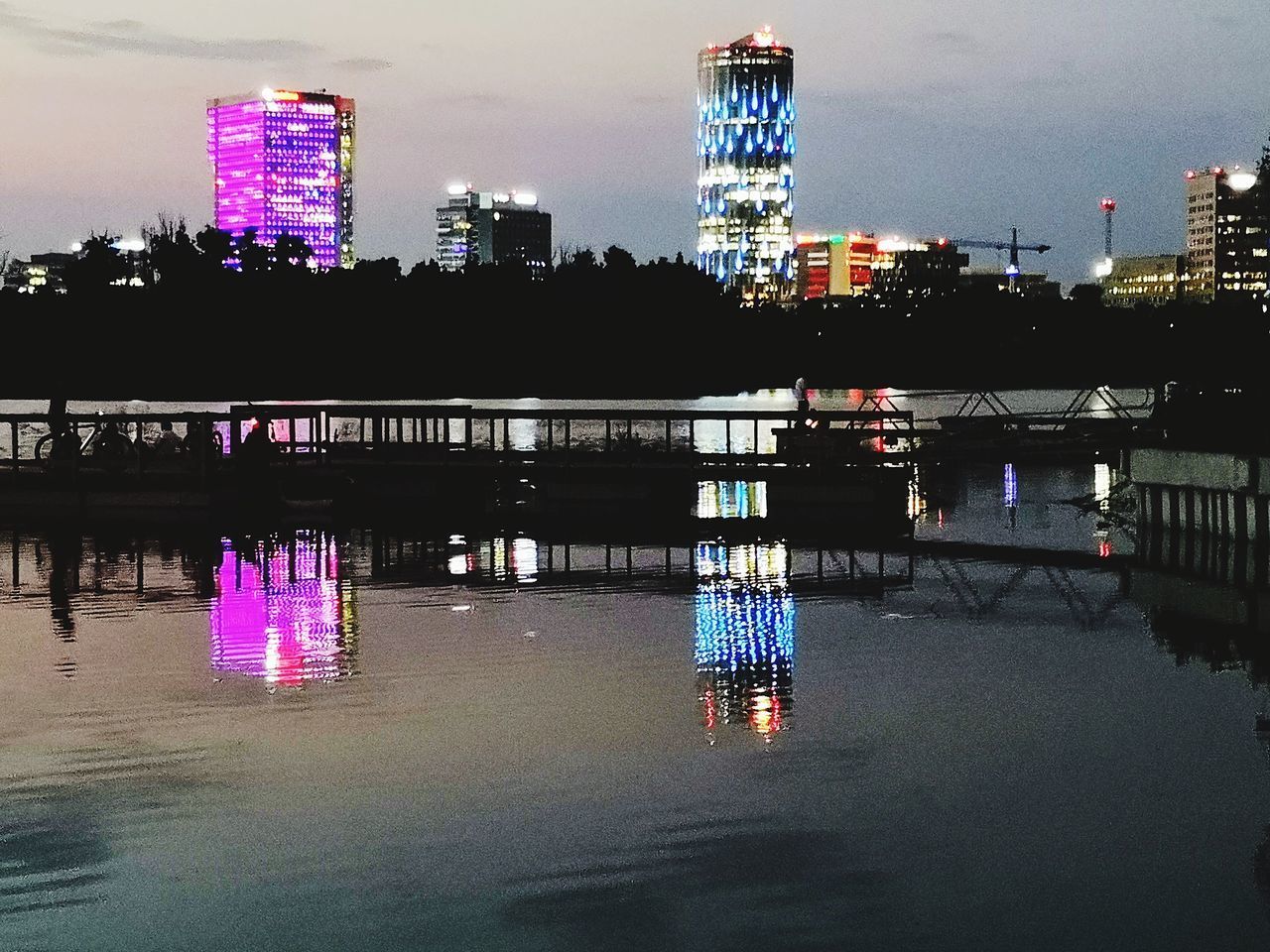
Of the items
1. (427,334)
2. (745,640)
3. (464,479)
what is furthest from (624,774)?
(427,334)

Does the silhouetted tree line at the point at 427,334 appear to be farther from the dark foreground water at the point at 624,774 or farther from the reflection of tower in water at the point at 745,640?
the dark foreground water at the point at 624,774

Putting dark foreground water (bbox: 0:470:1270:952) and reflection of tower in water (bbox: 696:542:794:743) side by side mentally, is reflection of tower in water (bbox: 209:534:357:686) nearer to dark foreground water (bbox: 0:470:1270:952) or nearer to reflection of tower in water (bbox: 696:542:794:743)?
dark foreground water (bbox: 0:470:1270:952)

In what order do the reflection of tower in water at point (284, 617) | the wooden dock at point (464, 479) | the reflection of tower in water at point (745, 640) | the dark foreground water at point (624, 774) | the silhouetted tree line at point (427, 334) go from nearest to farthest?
the dark foreground water at point (624, 774), the reflection of tower in water at point (745, 640), the reflection of tower in water at point (284, 617), the wooden dock at point (464, 479), the silhouetted tree line at point (427, 334)

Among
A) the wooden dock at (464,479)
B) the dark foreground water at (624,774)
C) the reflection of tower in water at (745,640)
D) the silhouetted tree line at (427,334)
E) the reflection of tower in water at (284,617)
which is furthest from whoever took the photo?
the silhouetted tree line at (427,334)

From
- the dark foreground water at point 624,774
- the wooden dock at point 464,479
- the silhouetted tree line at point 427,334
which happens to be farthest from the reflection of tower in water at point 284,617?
the silhouetted tree line at point 427,334

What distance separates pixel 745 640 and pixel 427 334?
14274 centimetres

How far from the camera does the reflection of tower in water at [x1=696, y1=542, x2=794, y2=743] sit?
661 inches

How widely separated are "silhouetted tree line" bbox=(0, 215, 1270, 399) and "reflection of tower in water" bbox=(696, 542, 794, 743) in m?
107

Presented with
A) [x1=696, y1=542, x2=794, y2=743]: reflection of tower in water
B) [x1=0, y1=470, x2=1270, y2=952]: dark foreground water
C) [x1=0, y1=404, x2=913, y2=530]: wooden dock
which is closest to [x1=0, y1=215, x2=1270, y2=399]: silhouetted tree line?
[x1=0, y1=404, x2=913, y2=530]: wooden dock

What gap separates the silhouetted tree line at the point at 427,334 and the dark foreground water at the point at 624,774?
115 m

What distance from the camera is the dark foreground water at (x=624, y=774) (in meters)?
10.7

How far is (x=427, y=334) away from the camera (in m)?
162

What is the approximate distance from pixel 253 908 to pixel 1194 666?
38.4ft

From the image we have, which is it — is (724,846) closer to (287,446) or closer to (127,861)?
(127,861)
